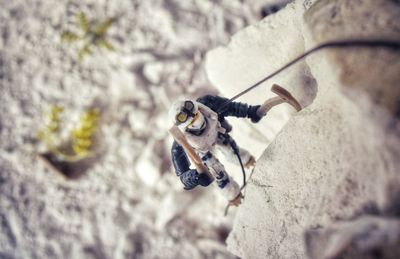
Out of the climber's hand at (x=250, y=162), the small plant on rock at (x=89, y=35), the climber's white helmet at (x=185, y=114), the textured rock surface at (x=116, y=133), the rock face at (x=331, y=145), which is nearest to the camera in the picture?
the rock face at (x=331, y=145)

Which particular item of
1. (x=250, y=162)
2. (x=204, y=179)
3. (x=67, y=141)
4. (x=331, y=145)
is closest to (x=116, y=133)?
(x=67, y=141)

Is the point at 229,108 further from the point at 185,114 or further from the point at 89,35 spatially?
the point at 89,35

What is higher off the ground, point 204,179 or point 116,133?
point 116,133

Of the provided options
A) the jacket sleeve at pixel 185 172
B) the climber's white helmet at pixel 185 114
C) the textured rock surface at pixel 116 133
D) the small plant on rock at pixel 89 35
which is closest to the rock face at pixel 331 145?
the jacket sleeve at pixel 185 172

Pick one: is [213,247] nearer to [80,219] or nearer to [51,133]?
[80,219]

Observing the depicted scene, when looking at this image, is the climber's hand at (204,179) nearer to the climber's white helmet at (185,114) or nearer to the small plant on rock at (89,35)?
the climber's white helmet at (185,114)

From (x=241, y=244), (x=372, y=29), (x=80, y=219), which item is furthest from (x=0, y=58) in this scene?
(x=372, y=29)
